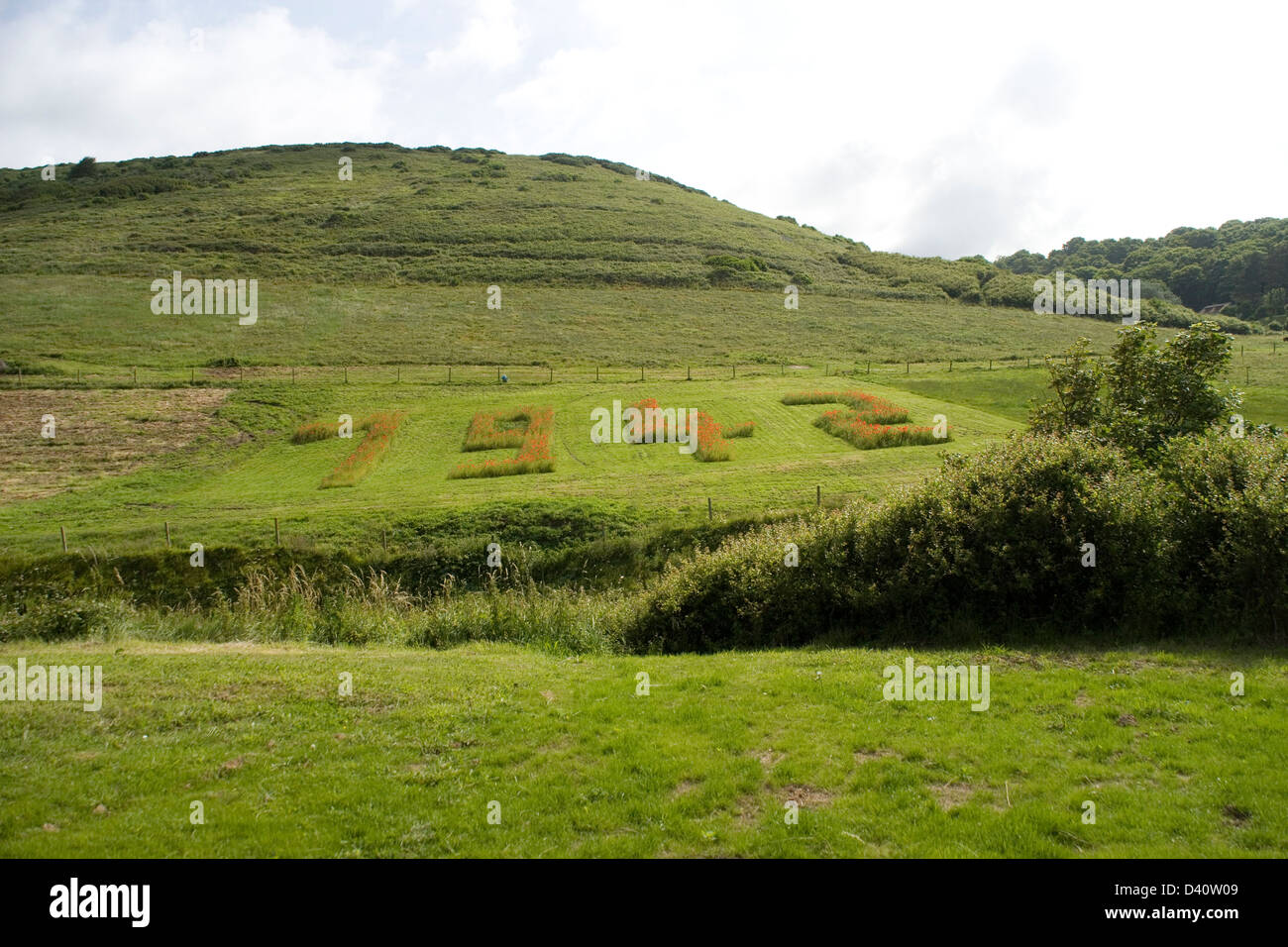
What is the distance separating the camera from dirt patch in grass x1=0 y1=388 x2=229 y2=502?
3394cm

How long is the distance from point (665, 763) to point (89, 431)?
43535 mm

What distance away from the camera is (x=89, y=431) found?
40.2 meters

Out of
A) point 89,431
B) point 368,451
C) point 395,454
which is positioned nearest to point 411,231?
point 89,431

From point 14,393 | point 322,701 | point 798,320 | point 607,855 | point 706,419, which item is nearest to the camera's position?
point 607,855

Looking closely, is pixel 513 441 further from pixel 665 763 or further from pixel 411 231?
pixel 411 231

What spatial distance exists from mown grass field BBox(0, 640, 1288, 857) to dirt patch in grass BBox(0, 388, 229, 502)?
27409 millimetres

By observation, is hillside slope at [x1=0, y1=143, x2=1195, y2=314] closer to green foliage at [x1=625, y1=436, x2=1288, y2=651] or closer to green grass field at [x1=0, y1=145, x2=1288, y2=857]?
green grass field at [x1=0, y1=145, x2=1288, y2=857]

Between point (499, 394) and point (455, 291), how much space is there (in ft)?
151

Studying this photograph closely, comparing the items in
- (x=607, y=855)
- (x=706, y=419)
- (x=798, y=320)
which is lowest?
(x=607, y=855)

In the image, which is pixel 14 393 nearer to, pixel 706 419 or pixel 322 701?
pixel 706 419

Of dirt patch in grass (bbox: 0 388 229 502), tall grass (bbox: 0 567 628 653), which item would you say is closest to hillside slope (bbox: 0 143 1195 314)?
dirt patch in grass (bbox: 0 388 229 502)

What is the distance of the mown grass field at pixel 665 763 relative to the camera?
288 inches
